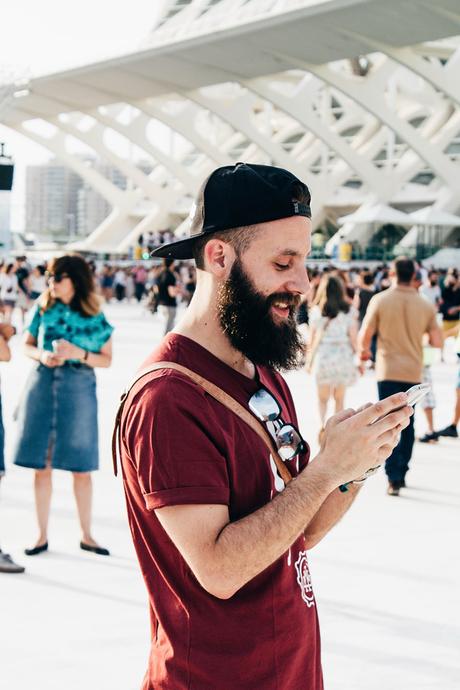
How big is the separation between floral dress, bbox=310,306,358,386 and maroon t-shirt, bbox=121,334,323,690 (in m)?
7.57

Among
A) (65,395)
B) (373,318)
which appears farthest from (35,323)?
(373,318)

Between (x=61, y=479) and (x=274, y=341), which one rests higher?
(x=274, y=341)

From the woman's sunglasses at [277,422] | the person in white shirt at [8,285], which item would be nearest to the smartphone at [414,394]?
the woman's sunglasses at [277,422]

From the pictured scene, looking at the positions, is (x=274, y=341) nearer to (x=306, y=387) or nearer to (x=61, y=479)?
(x=61, y=479)

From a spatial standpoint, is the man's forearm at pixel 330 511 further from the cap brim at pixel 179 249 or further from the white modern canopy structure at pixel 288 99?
the white modern canopy structure at pixel 288 99

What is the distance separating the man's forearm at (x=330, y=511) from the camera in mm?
2270

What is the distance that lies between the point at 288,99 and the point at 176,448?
45.6m

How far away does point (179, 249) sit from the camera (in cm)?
215

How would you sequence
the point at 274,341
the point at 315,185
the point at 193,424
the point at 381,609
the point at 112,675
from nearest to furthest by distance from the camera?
the point at 193,424
the point at 274,341
the point at 112,675
the point at 381,609
the point at 315,185

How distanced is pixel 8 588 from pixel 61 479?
8.73 ft

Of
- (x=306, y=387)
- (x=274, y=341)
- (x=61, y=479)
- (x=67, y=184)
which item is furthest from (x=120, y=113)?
(x=67, y=184)

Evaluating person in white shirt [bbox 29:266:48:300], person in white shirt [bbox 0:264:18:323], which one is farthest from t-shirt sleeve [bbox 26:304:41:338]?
person in white shirt [bbox 29:266:48:300]

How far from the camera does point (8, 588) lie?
17.5ft

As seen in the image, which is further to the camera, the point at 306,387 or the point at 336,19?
the point at 336,19
